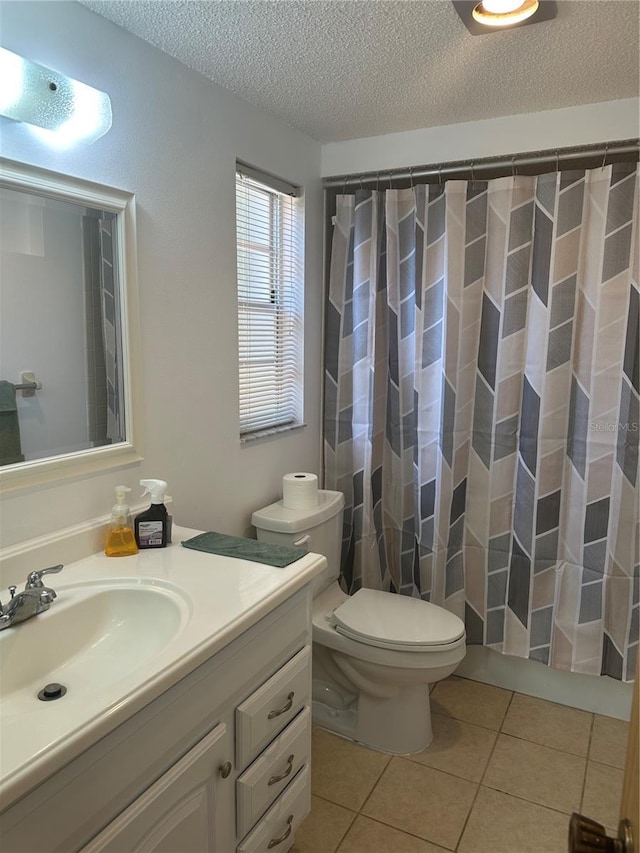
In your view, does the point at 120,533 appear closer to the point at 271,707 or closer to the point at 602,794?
the point at 271,707

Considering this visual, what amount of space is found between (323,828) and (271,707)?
697 millimetres

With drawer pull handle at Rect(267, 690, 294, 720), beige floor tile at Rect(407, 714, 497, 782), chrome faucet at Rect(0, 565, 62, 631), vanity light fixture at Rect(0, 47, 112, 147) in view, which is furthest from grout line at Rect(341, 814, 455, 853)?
vanity light fixture at Rect(0, 47, 112, 147)

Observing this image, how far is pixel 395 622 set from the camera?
2033 millimetres

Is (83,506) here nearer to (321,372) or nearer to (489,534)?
(321,372)

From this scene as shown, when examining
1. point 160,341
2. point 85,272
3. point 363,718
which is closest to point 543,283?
point 160,341

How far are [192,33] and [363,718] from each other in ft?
7.27

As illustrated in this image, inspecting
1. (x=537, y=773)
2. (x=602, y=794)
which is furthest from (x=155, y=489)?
(x=602, y=794)

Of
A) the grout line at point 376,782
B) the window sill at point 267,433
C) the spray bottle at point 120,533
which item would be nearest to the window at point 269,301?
the window sill at point 267,433

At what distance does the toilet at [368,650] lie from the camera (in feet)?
6.38

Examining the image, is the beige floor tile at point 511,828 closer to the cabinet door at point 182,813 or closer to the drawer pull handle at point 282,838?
the drawer pull handle at point 282,838

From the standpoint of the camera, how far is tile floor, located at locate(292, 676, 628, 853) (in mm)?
1726

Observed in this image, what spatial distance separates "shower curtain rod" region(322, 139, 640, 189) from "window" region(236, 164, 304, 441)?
297mm

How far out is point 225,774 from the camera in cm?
121

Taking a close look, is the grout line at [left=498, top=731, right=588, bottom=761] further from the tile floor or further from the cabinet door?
the cabinet door
